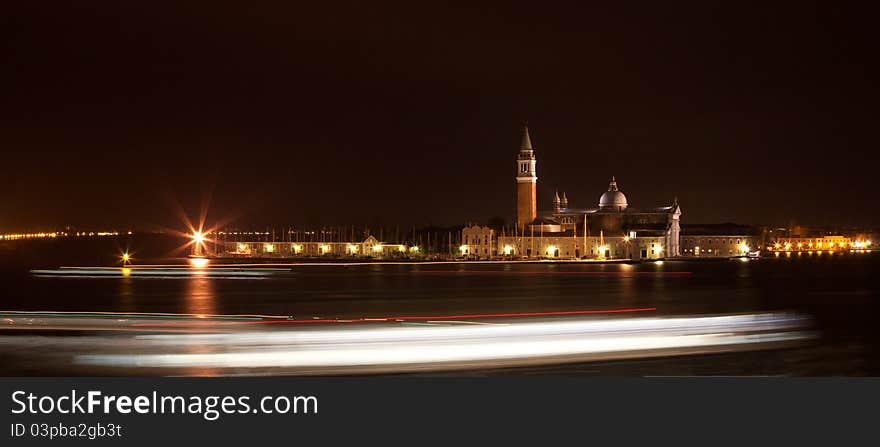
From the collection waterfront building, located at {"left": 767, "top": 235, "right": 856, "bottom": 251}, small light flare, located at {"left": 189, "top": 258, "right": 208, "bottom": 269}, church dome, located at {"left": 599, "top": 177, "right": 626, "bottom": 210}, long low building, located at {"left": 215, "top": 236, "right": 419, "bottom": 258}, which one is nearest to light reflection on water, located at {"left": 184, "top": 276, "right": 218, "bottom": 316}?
small light flare, located at {"left": 189, "top": 258, "right": 208, "bottom": 269}

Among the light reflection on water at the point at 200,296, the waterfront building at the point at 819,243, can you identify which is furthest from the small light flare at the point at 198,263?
the waterfront building at the point at 819,243

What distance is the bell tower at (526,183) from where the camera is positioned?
10150 cm

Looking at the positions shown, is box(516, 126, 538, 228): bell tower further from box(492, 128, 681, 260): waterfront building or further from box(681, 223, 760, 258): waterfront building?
box(681, 223, 760, 258): waterfront building

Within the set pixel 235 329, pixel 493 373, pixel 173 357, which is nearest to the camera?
pixel 493 373

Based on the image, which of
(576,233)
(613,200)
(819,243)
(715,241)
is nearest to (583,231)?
(576,233)

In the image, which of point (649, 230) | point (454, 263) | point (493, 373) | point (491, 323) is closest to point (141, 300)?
point (491, 323)

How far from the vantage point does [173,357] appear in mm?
15430

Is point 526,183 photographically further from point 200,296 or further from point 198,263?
point 200,296

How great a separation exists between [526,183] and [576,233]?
8195 mm

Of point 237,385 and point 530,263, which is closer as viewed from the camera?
point 237,385

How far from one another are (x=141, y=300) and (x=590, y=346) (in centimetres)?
2258

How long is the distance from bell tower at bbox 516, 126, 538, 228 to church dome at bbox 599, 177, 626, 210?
12428 mm

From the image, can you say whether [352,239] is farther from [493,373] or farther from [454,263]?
[493,373]

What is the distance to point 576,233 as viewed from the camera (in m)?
99.8
